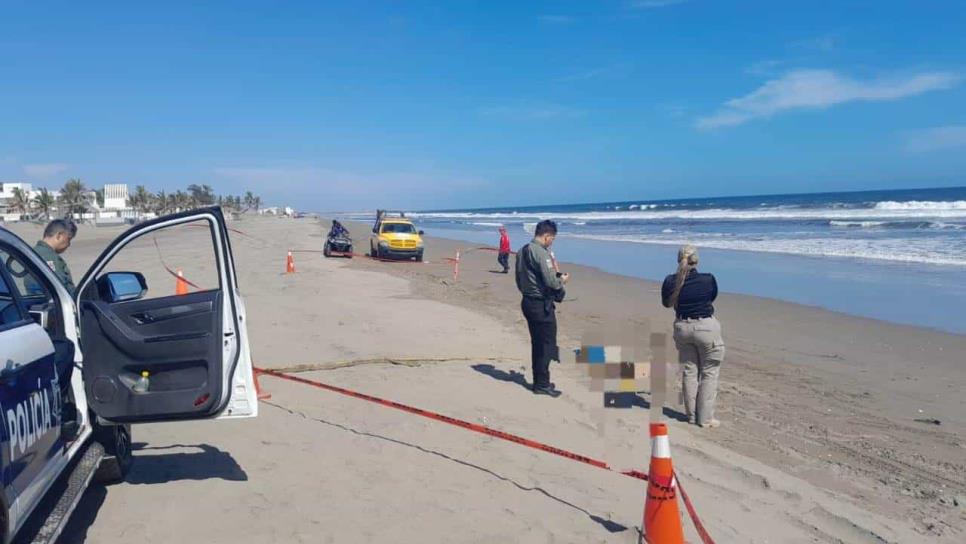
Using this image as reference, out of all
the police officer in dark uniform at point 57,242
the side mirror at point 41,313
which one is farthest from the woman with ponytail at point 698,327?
the police officer in dark uniform at point 57,242

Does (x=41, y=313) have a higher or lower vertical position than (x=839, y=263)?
higher

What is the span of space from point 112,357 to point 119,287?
0.65 m

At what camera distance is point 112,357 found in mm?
4379

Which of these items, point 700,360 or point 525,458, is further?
point 700,360

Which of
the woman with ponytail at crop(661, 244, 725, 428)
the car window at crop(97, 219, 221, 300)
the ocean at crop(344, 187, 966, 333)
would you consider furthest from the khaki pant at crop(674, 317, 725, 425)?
the car window at crop(97, 219, 221, 300)

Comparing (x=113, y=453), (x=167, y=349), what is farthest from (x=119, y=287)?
(x=113, y=453)

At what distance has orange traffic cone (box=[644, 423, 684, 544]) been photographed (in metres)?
4.02

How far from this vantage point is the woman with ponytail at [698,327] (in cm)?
693

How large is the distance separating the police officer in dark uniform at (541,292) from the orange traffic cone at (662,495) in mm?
3698

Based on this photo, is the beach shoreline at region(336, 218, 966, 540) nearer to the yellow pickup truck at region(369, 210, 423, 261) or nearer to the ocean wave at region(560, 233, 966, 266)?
the ocean wave at region(560, 233, 966, 266)

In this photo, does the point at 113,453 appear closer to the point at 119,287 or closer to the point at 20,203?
the point at 119,287

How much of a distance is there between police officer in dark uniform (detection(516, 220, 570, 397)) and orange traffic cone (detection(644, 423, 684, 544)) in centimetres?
370

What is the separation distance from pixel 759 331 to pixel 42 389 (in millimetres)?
11345

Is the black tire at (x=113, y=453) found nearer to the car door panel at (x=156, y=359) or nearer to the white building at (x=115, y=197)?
the car door panel at (x=156, y=359)
